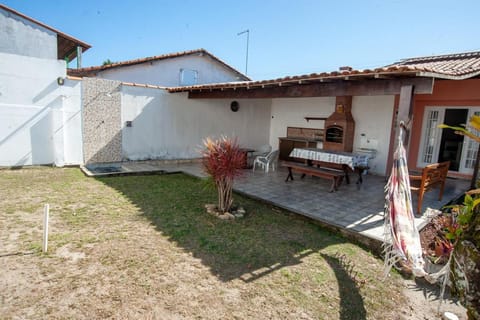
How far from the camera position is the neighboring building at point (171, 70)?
1206 cm

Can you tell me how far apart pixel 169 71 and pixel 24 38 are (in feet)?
18.5

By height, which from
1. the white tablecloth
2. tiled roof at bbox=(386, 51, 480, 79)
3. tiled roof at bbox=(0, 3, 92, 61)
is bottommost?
the white tablecloth

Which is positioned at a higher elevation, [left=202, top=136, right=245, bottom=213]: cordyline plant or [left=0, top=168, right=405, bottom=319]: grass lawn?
[left=202, top=136, right=245, bottom=213]: cordyline plant

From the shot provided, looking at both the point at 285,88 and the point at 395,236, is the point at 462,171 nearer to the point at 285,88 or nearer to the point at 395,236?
the point at 285,88

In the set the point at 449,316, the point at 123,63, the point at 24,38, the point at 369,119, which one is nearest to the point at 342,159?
the point at 369,119

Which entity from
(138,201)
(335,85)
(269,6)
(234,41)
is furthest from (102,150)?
(234,41)

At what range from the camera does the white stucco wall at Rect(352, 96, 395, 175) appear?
376 inches

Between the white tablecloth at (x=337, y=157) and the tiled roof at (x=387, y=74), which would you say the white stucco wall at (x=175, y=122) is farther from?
the white tablecloth at (x=337, y=157)

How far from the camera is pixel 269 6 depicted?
1209cm

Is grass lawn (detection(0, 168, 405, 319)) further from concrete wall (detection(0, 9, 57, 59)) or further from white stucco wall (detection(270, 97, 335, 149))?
white stucco wall (detection(270, 97, 335, 149))

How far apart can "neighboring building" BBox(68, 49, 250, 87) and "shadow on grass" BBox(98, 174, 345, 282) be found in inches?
277

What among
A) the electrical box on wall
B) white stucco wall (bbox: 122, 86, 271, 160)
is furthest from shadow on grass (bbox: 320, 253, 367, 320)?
white stucco wall (bbox: 122, 86, 271, 160)

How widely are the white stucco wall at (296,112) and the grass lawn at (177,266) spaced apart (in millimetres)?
6772

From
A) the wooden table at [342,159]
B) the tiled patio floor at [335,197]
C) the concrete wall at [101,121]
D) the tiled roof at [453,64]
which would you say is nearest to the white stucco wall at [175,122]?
the concrete wall at [101,121]
